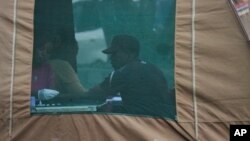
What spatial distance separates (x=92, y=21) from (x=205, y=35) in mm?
1135

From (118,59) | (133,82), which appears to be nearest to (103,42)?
(118,59)

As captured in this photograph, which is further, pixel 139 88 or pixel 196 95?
pixel 139 88

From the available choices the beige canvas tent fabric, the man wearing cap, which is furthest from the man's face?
the beige canvas tent fabric

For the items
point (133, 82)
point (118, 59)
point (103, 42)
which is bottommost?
point (133, 82)

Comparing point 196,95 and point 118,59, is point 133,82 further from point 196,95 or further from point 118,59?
point 196,95

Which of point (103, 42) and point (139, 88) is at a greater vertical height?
point (103, 42)

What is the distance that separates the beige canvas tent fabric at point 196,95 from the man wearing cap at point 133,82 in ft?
0.41

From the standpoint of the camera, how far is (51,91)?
5508 mm

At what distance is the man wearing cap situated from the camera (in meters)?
5.32

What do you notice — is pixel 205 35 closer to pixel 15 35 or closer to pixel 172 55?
pixel 172 55

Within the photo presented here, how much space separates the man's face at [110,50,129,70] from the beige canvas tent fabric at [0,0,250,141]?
0.50 metres

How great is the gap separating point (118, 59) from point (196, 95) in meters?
0.85

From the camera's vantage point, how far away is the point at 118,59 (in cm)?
541

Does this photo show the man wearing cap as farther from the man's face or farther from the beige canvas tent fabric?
the beige canvas tent fabric
